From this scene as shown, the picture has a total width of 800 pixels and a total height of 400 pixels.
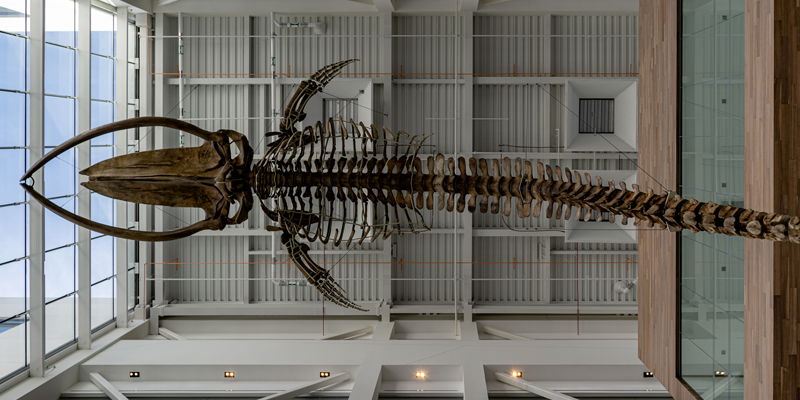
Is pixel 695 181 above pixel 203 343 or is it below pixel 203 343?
above

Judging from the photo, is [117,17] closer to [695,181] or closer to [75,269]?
[75,269]

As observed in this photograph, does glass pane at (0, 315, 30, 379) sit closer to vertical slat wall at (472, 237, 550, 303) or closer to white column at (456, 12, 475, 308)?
white column at (456, 12, 475, 308)

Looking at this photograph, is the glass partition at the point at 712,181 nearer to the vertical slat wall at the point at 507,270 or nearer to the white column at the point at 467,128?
the white column at the point at 467,128

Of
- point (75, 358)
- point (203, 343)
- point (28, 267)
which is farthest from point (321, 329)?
point (28, 267)

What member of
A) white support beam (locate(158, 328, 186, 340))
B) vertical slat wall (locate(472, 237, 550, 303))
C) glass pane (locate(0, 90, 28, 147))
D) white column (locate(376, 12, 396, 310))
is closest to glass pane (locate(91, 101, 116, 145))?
glass pane (locate(0, 90, 28, 147))

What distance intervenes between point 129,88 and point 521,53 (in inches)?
332

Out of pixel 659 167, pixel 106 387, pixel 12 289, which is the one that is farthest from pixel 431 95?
pixel 12 289

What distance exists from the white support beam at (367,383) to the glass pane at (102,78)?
746cm

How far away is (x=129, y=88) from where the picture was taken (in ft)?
32.9

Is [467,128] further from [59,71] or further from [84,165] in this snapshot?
[59,71]

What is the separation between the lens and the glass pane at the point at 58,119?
804cm

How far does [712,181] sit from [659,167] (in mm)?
694

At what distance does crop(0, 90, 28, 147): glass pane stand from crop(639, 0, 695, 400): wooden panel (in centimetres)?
870

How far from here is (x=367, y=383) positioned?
693 cm
